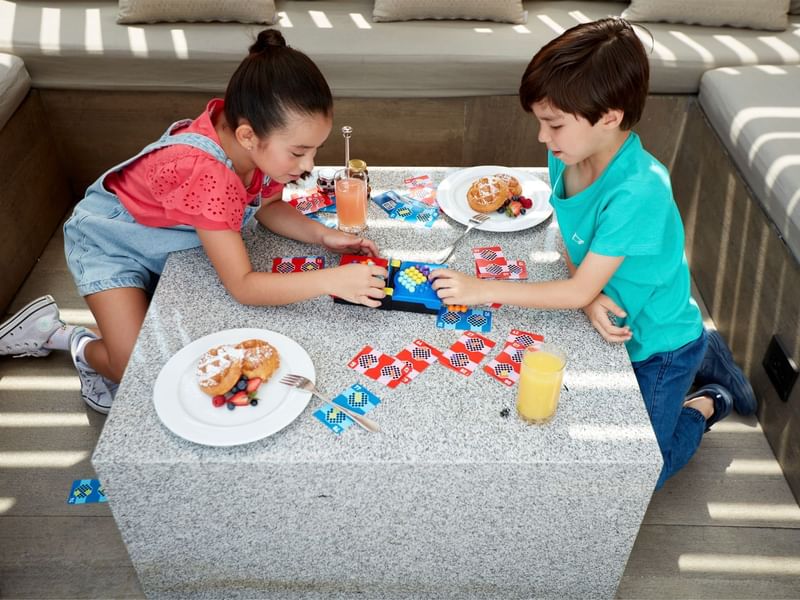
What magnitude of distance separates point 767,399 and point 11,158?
2347 millimetres

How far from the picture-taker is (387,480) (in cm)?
117

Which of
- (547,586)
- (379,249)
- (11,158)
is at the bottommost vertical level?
(547,586)

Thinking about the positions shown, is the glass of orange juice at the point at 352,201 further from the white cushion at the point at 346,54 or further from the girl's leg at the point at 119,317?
the white cushion at the point at 346,54

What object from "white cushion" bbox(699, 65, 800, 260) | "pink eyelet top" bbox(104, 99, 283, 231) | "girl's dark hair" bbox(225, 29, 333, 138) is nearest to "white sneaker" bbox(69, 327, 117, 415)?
"pink eyelet top" bbox(104, 99, 283, 231)

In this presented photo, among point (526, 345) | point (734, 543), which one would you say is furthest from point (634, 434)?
point (734, 543)

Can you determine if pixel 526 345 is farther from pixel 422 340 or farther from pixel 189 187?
pixel 189 187

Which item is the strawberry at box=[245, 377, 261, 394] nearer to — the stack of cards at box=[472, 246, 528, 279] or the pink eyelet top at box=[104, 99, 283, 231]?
the pink eyelet top at box=[104, 99, 283, 231]

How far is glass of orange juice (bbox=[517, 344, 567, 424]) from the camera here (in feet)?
3.75

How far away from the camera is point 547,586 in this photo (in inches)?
53.9

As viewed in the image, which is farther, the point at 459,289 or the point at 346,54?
the point at 346,54

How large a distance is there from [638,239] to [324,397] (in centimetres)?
65

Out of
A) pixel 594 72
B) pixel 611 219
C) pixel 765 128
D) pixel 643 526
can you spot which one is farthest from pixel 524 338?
pixel 765 128

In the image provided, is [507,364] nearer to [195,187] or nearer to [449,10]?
[195,187]

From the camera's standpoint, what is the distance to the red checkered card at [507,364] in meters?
1.27
